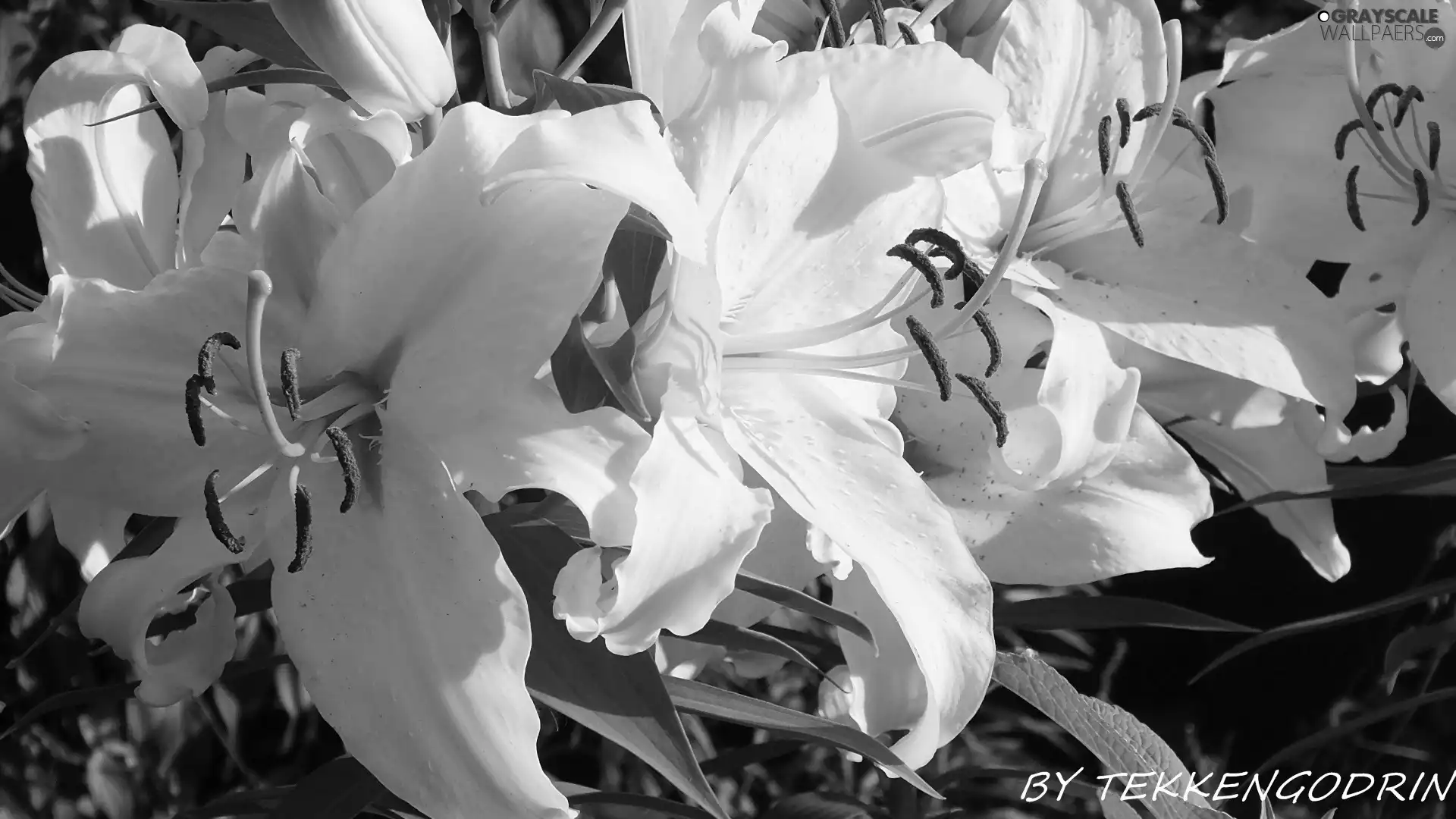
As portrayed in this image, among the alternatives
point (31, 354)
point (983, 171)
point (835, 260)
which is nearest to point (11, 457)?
point (31, 354)

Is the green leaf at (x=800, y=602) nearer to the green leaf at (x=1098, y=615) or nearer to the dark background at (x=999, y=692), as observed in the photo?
the green leaf at (x=1098, y=615)

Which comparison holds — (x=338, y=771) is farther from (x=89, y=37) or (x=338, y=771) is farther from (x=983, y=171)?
(x=89, y=37)

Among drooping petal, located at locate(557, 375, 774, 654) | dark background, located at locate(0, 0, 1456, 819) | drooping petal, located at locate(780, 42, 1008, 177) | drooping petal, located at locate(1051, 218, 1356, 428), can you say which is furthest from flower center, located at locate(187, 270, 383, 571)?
dark background, located at locate(0, 0, 1456, 819)

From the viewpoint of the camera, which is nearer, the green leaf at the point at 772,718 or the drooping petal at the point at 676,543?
the drooping petal at the point at 676,543

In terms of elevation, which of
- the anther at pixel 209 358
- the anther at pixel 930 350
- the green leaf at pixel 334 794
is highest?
the anther at pixel 209 358

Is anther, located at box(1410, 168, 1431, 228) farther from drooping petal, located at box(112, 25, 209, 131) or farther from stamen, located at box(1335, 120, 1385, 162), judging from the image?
drooping petal, located at box(112, 25, 209, 131)

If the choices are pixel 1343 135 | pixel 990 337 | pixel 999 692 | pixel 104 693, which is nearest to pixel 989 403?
pixel 990 337

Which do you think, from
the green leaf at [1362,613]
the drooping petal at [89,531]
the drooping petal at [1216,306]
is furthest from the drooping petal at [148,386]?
the green leaf at [1362,613]
